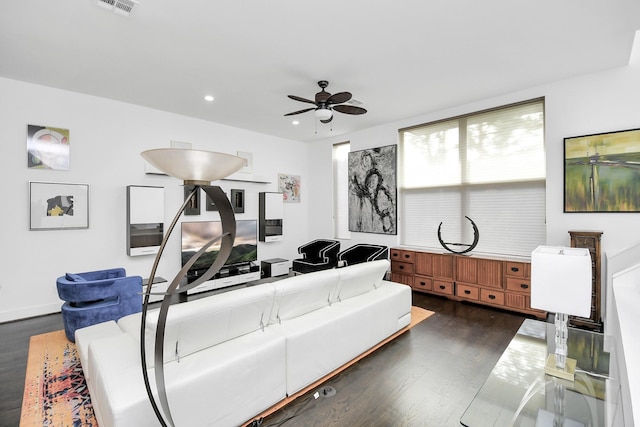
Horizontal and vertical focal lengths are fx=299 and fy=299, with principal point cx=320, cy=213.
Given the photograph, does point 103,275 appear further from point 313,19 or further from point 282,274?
point 313,19

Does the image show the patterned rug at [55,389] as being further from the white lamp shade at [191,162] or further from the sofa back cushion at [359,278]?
the sofa back cushion at [359,278]

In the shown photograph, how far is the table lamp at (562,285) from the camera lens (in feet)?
4.75

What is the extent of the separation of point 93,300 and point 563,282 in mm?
4135

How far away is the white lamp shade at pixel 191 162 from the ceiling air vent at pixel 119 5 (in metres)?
1.90

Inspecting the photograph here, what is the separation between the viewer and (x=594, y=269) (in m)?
3.38

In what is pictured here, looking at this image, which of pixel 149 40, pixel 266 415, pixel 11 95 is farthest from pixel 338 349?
pixel 11 95

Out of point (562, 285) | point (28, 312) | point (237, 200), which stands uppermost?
point (237, 200)

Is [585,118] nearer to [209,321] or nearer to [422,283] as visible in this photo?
[422,283]

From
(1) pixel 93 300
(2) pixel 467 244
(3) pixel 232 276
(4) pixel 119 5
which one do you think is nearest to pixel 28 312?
(1) pixel 93 300

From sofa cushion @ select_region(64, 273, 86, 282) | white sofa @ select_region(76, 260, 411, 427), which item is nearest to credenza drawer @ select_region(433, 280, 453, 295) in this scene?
white sofa @ select_region(76, 260, 411, 427)

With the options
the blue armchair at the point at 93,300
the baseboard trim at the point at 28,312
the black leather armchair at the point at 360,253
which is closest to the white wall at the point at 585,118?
the black leather armchair at the point at 360,253

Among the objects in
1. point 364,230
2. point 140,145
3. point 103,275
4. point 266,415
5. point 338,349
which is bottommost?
point 266,415

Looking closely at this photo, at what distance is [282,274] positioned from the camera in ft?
20.9

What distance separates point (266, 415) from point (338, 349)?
0.76 meters
